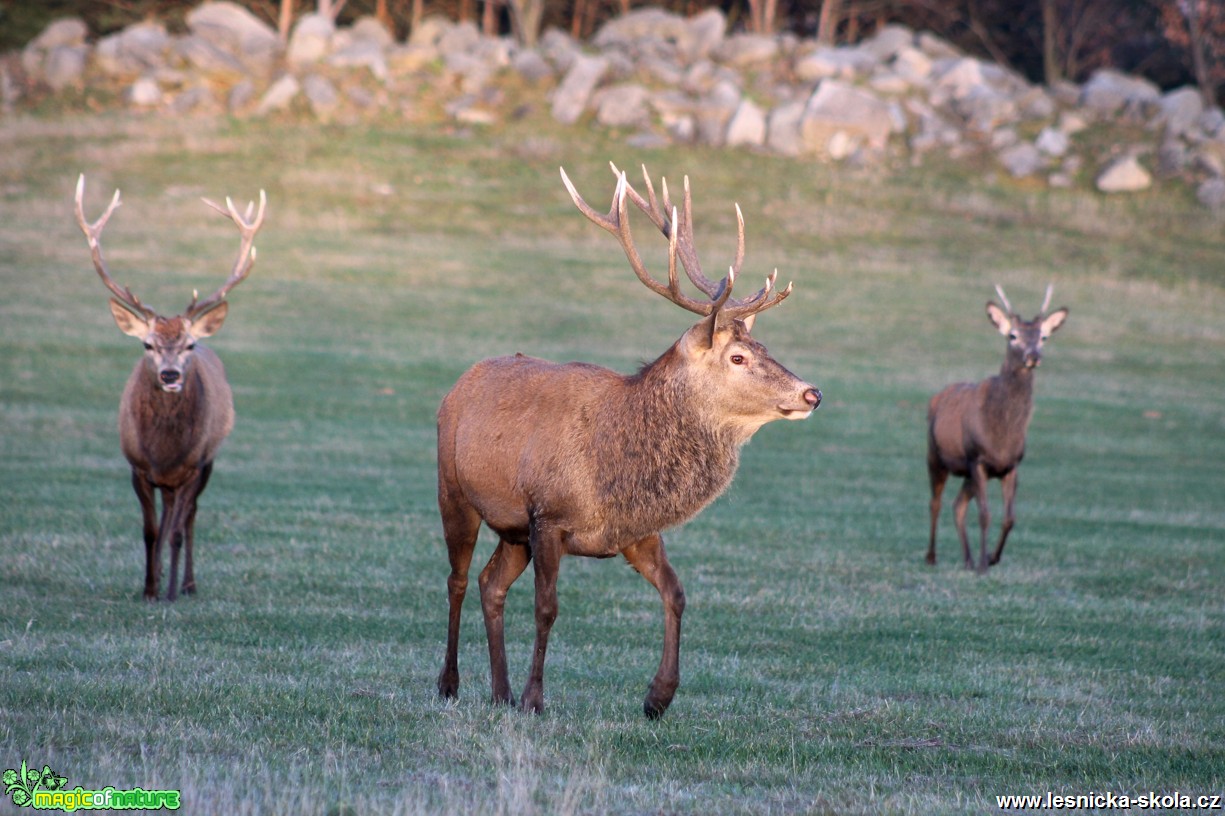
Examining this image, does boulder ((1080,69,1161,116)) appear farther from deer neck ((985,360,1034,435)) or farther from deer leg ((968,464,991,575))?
deer leg ((968,464,991,575))

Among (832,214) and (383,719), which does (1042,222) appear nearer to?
(832,214)

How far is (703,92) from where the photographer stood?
47.6 m

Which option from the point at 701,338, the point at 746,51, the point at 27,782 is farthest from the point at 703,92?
the point at 27,782

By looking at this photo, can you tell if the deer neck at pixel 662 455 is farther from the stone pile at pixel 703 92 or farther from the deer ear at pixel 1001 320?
the stone pile at pixel 703 92

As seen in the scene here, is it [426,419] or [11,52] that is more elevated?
[11,52]

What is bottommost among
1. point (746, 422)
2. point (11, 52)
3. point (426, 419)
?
point (426, 419)

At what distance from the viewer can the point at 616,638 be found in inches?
387

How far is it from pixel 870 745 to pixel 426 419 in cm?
1549

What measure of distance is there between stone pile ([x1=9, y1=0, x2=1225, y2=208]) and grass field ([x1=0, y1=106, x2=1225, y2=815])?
375 cm

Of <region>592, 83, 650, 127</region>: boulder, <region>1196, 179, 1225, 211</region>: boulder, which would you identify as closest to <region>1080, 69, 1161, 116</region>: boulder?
<region>1196, 179, 1225, 211</region>: boulder

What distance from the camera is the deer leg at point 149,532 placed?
1051 cm

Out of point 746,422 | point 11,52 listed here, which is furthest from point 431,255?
point 746,422

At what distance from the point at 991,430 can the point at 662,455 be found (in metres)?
7.75

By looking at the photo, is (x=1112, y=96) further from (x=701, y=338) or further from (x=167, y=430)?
(x=701, y=338)
